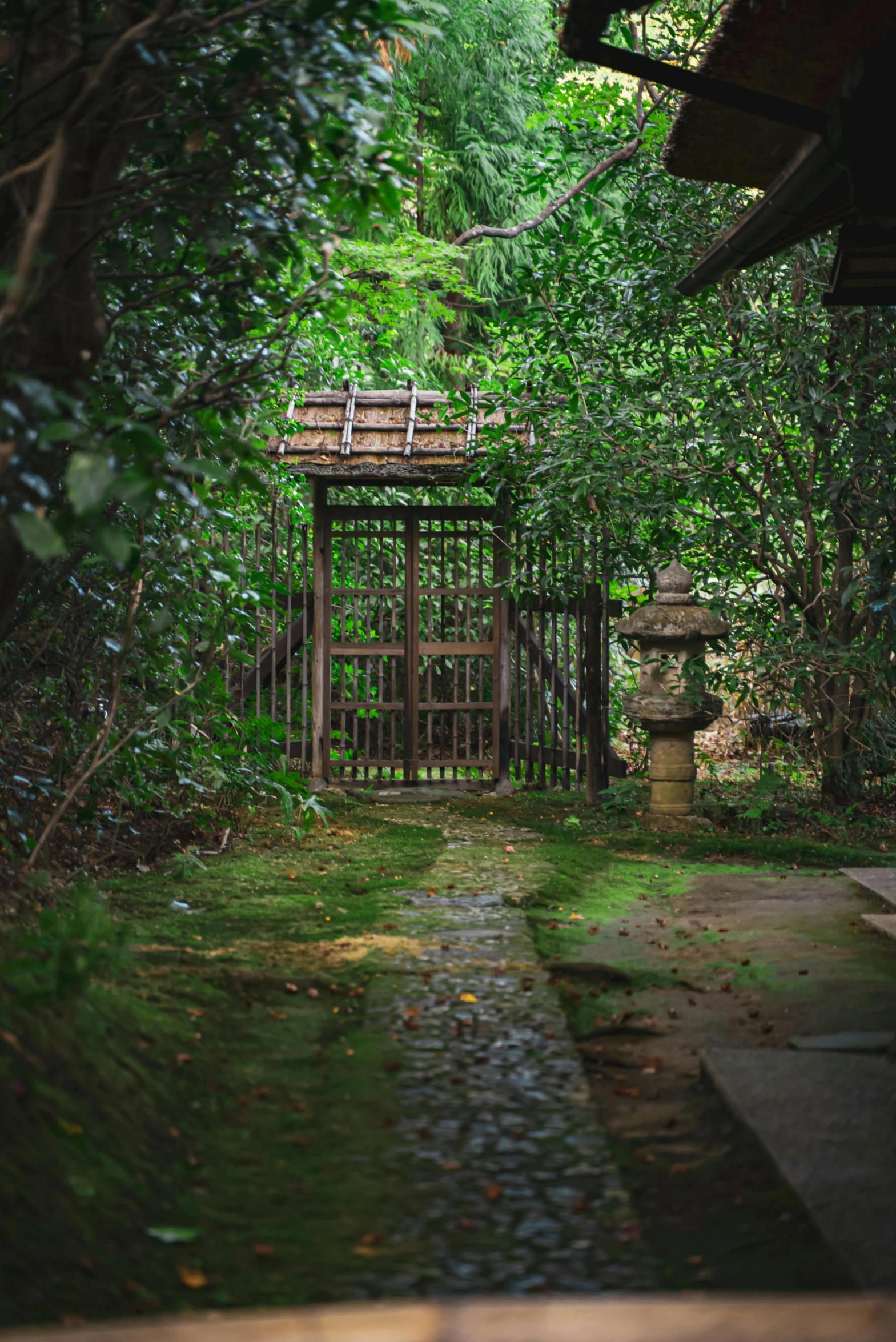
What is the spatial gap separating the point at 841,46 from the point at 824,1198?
149 inches

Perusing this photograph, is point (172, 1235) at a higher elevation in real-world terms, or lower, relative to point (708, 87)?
lower

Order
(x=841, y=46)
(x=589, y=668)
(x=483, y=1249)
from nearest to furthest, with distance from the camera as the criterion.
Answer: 1. (x=483, y=1249)
2. (x=841, y=46)
3. (x=589, y=668)

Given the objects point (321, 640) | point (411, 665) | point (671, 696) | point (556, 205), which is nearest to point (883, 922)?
point (671, 696)

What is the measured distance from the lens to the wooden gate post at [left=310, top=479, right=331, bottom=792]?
32.0ft

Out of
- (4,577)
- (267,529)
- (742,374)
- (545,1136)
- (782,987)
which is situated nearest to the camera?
(545,1136)

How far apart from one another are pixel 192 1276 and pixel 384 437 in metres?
7.82

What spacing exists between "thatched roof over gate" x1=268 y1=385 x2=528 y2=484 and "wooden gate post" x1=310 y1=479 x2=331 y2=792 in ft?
1.29

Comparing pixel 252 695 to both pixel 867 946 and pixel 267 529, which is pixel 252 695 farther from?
pixel 867 946

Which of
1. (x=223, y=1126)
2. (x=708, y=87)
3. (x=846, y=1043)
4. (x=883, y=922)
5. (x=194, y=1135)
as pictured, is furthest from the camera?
(x=883, y=922)

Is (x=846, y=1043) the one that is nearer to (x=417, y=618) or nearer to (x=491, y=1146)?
(x=491, y=1146)

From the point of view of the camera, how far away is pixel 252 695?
9203 millimetres

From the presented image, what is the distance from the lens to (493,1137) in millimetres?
3119

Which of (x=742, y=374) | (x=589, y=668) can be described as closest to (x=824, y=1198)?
(x=742, y=374)

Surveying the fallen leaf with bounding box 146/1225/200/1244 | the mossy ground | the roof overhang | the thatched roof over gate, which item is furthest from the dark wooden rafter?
the thatched roof over gate
